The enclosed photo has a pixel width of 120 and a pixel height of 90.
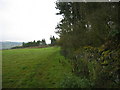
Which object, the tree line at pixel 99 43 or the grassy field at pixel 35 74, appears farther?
the grassy field at pixel 35 74

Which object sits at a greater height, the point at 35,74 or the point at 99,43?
the point at 99,43

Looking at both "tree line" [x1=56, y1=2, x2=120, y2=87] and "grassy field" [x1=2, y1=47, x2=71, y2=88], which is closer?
"tree line" [x1=56, y1=2, x2=120, y2=87]

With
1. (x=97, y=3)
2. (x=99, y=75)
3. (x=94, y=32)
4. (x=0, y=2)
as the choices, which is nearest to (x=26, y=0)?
(x=0, y=2)

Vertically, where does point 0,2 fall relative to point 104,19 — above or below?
above

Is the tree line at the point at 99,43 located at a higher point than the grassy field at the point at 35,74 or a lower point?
higher

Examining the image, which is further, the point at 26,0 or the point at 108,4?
the point at 26,0

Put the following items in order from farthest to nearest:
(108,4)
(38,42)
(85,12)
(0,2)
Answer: (38,42) → (85,12) → (108,4) → (0,2)

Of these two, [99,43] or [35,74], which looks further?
[99,43]

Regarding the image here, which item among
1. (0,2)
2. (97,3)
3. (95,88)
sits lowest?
(95,88)

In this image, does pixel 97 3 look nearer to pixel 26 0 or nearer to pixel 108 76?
pixel 108 76

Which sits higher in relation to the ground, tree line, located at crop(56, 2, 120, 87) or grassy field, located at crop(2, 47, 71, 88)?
tree line, located at crop(56, 2, 120, 87)

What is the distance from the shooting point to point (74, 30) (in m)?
5.22

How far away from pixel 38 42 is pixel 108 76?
53.4 meters

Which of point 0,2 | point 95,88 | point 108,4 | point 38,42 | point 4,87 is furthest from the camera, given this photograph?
point 38,42
